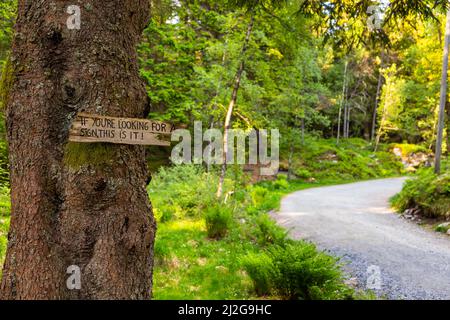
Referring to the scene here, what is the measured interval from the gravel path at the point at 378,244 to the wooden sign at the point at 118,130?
4.36 meters

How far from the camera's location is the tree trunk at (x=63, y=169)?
255 cm

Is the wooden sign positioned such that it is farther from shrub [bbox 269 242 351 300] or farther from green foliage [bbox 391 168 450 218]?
green foliage [bbox 391 168 450 218]

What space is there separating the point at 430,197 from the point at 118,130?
10369 mm

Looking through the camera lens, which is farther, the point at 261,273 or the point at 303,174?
the point at 303,174

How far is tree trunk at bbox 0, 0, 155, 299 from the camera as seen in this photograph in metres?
2.55

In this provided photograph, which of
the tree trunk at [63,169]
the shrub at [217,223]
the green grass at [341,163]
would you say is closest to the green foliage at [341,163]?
the green grass at [341,163]

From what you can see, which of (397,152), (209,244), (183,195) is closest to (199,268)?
(209,244)

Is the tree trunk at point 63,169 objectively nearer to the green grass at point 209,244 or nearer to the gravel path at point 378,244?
the green grass at point 209,244

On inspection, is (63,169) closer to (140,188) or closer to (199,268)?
(140,188)

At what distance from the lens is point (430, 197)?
32.6ft

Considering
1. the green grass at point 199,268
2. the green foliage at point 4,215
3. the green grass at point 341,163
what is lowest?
the green grass at point 199,268

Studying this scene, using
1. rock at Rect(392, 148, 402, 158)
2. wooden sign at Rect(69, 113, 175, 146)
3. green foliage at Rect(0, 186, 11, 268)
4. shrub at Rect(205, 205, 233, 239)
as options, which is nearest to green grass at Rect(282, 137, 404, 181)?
rock at Rect(392, 148, 402, 158)

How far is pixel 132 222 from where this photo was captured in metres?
2.69

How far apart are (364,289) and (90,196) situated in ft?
15.2
